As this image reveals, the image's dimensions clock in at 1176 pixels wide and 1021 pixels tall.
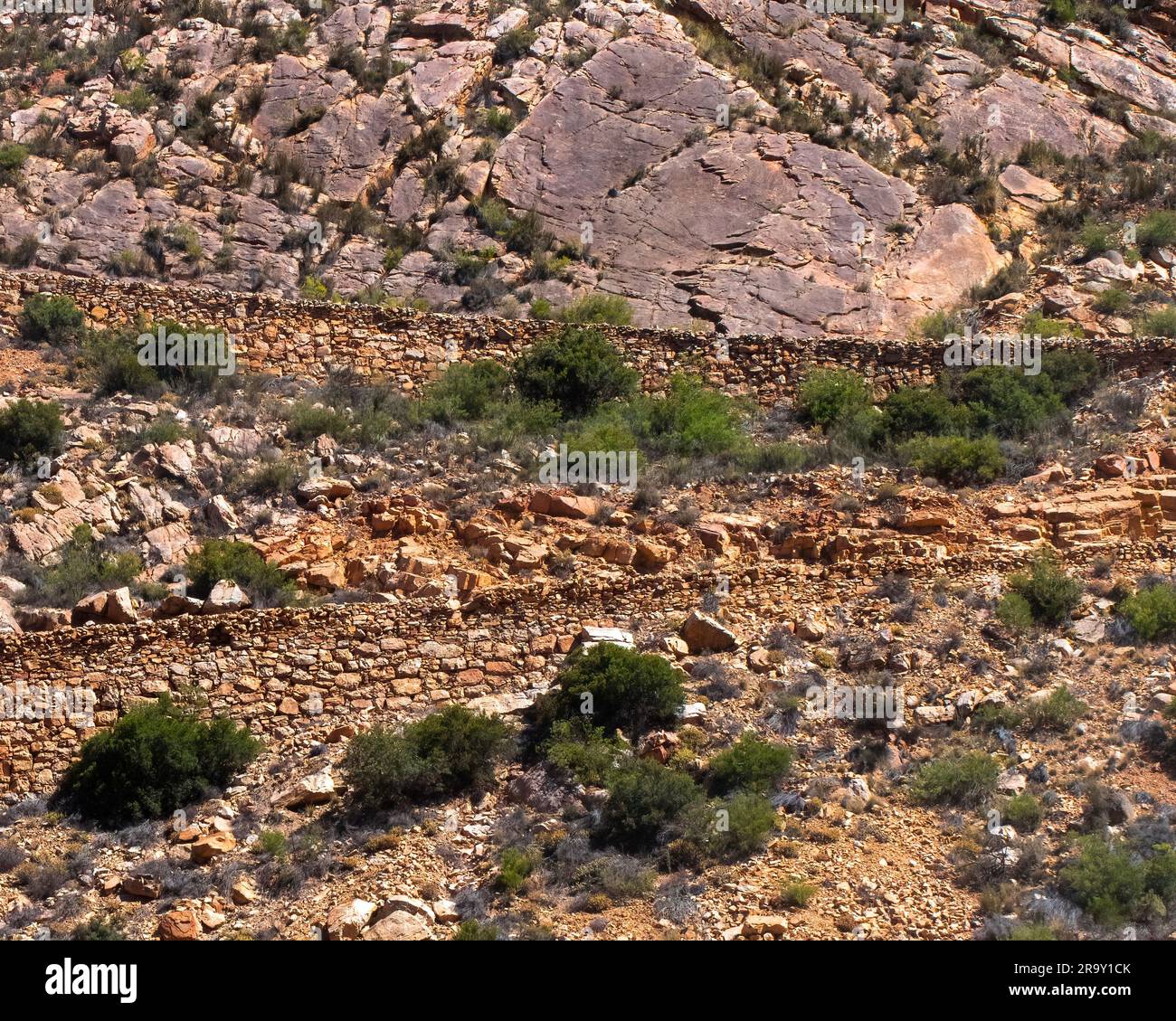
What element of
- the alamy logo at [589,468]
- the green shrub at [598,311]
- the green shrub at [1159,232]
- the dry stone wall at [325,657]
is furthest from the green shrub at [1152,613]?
the green shrub at [1159,232]

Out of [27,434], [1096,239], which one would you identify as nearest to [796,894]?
[27,434]

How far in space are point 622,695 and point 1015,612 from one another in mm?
4737

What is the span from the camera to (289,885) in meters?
14.7

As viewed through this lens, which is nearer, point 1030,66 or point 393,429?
point 393,429

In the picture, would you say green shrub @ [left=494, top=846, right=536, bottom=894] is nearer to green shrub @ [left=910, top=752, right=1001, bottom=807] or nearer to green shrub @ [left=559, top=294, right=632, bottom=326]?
green shrub @ [left=910, top=752, right=1001, bottom=807]

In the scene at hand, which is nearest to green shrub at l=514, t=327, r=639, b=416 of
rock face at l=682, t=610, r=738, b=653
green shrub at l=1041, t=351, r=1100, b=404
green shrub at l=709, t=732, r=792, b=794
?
green shrub at l=1041, t=351, r=1100, b=404

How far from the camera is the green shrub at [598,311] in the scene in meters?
27.4

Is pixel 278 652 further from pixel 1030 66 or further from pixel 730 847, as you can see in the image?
pixel 1030 66

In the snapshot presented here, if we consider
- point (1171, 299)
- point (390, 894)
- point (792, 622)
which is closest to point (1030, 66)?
point (1171, 299)

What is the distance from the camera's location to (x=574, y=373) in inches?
968

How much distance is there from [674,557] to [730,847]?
5.62m

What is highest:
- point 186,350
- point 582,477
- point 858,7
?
point 858,7
